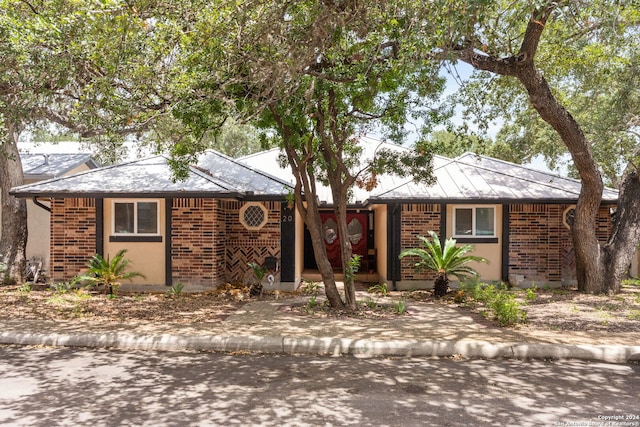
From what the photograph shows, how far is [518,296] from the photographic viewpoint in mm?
12000

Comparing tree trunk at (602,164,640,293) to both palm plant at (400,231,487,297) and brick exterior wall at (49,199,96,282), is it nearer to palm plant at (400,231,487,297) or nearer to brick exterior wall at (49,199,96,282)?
palm plant at (400,231,487,297)

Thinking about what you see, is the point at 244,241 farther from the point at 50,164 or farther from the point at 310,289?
the point at 50,164

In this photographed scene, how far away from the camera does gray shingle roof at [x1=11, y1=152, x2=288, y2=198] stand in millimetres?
12227

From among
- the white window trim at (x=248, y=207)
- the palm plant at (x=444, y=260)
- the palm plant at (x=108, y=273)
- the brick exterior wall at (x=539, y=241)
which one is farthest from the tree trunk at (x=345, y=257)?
the brick exterior wall at (x=539, y=241)

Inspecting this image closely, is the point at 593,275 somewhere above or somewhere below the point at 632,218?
below

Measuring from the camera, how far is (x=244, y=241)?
13.3m

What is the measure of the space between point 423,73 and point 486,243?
21.5ft

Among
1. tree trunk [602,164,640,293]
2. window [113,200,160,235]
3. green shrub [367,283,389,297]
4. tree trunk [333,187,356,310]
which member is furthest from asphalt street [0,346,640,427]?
tree trunk [602,164,640,293]

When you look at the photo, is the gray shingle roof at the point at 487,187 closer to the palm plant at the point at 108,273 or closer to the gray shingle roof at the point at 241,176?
the gray shingle roof at the point at 241,176

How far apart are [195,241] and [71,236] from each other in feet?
10.5

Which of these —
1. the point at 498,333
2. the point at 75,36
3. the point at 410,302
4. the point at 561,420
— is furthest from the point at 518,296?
the point at 75,36

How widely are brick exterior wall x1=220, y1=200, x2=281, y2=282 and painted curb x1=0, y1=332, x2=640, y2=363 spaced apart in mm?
5623

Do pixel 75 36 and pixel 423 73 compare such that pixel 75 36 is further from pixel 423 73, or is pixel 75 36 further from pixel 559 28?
pixel 559 28

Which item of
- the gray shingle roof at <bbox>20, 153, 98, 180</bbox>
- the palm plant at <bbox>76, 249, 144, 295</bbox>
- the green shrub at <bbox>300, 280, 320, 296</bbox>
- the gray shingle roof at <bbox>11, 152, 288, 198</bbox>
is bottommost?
the green shrub at <bbox>300, 280, 320, 296</bbox>
